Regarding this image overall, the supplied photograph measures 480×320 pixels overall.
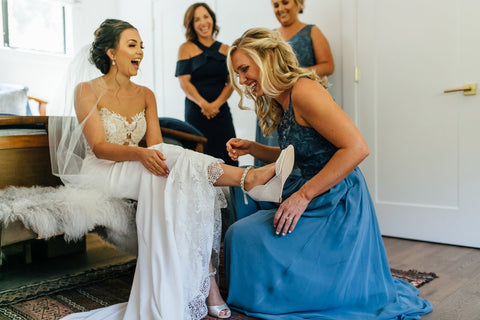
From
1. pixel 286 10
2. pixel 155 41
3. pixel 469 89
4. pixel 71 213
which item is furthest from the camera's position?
pixel 155 41

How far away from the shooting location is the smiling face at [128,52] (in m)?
2.06

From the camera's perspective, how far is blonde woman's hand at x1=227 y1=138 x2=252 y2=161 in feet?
6.05

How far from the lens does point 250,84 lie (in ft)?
5.67

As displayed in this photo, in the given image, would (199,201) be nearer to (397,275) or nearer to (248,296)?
(248,296)

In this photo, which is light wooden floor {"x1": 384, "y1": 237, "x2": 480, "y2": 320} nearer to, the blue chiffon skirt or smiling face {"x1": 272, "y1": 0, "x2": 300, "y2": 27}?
the blue chiffon skirt

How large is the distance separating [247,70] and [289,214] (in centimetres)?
58

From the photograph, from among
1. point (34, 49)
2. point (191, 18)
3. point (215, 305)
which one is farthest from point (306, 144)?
point (34, 49)

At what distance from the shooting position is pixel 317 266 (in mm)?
1562

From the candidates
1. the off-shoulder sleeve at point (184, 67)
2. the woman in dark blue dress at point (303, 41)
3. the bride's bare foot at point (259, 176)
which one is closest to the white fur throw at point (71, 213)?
the bride's bare foot at point (259, 176)

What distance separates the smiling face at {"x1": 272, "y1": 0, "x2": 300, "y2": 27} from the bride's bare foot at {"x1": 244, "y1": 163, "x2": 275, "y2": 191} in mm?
1676

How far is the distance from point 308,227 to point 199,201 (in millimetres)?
405

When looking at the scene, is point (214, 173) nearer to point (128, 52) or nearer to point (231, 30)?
Answer: point (128, 52)

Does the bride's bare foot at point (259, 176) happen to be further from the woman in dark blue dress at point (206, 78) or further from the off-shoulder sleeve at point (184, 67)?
the off-shoulder sleeve at point (184, 67)

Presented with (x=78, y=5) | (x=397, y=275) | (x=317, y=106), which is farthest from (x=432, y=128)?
(x=78, y=5)
